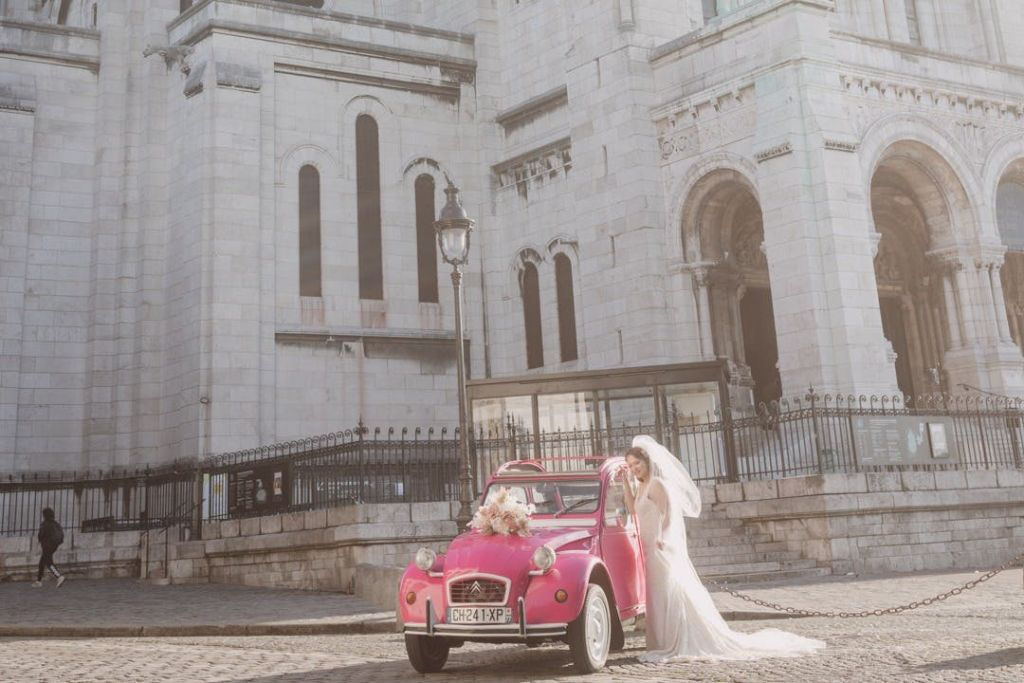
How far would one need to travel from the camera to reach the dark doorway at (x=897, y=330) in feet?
80.6

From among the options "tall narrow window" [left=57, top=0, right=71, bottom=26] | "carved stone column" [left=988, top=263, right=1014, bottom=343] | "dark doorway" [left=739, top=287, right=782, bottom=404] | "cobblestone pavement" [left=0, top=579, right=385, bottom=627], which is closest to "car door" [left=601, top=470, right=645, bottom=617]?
"cobblestone pavement" [left=0, top=579, right=385, bottom=627]

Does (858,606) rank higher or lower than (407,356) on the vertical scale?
lower

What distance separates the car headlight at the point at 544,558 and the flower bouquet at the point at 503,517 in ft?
1.21

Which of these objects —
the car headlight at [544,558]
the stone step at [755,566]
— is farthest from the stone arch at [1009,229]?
the car headlight at [544,558]

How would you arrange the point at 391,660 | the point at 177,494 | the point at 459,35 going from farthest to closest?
the point at 459,35 → the point at 177,494 → the point at 391,660

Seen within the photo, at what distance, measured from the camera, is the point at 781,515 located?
16.0 metres

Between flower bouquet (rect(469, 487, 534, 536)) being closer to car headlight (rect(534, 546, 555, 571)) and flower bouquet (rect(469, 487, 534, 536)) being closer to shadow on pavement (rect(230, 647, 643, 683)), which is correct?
car headlight (rect(534, 546, 555, 571))

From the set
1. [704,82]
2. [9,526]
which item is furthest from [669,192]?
[9,526]

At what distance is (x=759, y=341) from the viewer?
Result: 79.7 ft

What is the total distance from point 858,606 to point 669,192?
43.0 feet

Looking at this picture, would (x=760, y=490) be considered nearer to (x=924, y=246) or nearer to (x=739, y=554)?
(x=739, y=554)

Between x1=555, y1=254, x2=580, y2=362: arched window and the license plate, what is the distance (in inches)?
684

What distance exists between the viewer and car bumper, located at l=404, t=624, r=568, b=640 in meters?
7.55

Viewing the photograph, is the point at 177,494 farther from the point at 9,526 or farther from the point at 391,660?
the point at 391,660
